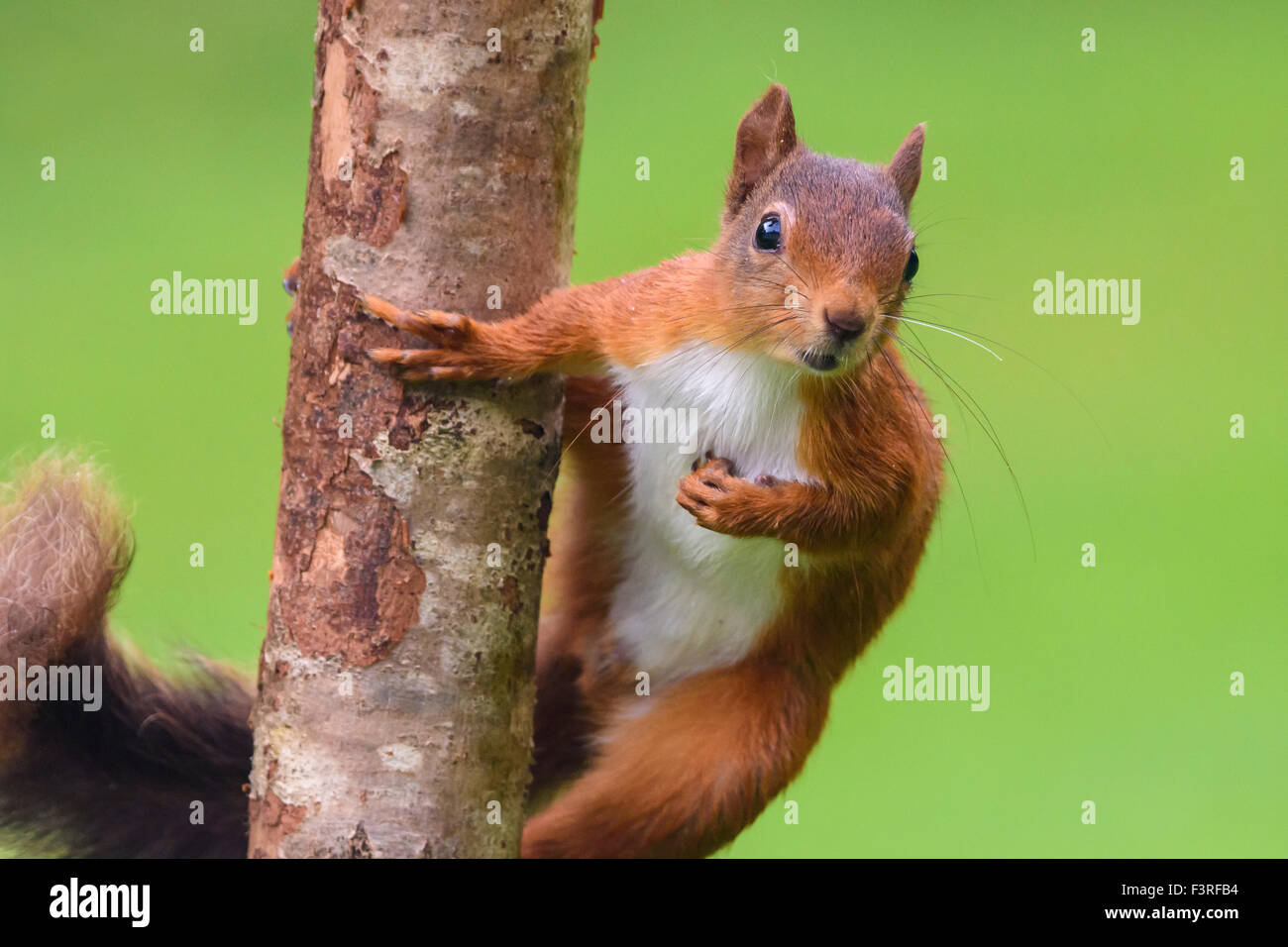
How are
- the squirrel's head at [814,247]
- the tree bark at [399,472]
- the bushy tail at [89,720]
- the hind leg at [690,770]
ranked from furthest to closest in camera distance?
the hind leg at [690,770]
the bushy tail at [89,720]
the squirrel's head at [814,247]
the tree bark at [399,472]

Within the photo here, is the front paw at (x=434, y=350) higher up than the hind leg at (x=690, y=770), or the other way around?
the front paw at (x=434, y=350)

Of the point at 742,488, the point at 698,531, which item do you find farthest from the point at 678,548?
the point at 742,488

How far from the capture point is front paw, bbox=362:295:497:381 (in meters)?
1.54

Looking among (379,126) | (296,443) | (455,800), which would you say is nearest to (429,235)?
(379,126)

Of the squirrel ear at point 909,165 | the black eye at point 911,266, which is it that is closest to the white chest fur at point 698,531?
the black eye at point 911,266

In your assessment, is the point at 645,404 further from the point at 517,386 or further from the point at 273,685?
the point at 273,685

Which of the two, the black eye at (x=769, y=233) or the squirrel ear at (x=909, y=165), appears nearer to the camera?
the black eye at (x=769, y=233)

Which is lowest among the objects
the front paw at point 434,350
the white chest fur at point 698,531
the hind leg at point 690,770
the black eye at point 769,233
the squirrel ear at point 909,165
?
the hind leg at point 690,770

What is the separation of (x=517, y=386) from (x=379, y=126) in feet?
1.17

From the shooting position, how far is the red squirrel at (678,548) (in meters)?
1.73

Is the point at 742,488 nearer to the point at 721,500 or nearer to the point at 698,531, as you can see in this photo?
the point at 721,500

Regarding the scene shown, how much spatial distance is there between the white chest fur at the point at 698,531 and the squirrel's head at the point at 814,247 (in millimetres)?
104

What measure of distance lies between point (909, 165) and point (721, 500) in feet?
1.89

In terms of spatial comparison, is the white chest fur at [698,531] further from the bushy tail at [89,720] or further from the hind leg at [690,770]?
the bushy tail at [89,720]
